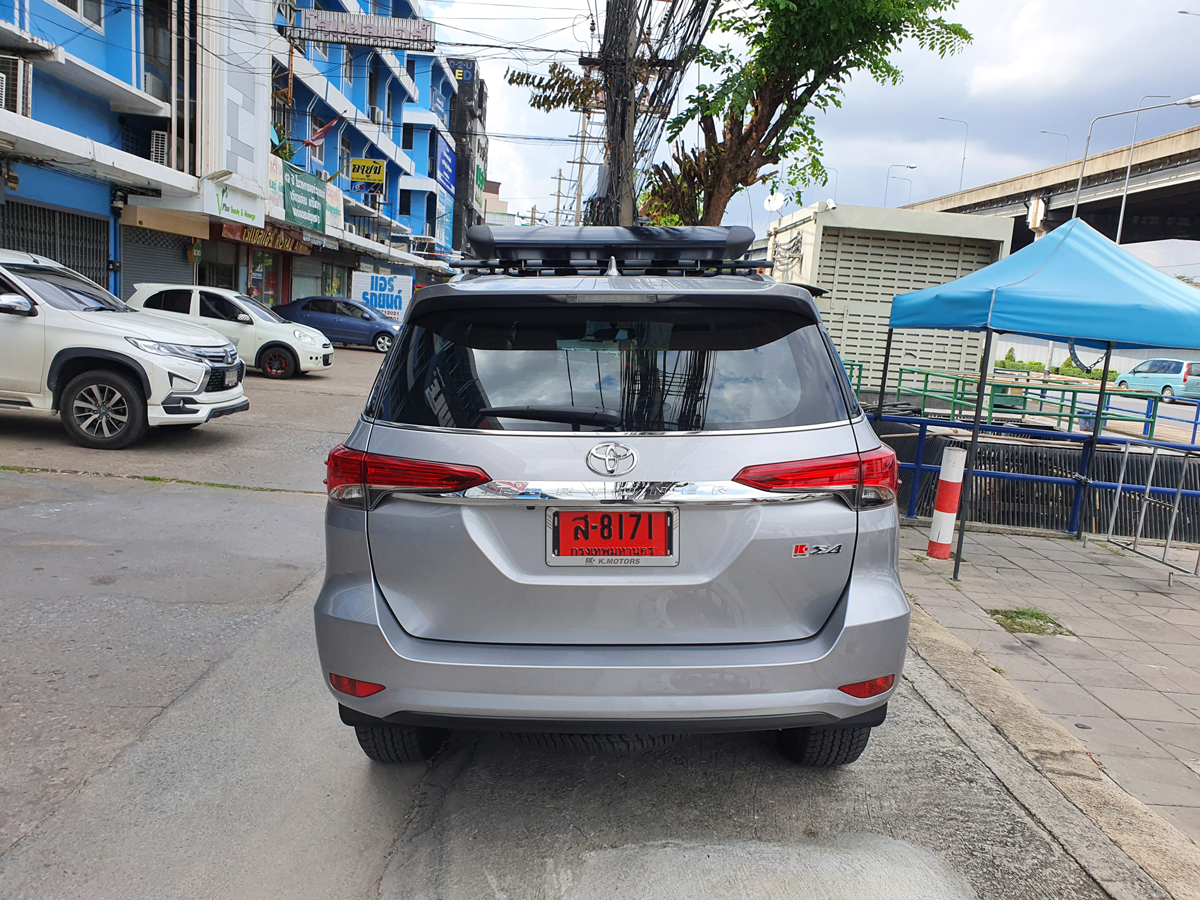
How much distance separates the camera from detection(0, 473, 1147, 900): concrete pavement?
254 centimetres

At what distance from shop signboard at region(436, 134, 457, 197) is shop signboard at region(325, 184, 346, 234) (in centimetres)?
2811

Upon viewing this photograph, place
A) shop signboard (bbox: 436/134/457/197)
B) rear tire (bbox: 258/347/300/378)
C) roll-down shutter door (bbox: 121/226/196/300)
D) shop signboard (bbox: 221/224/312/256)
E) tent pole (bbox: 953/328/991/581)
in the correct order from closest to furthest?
tent pole (bbox: 953/328/991/581) → rear tire (bbox: 258/347/300/378) → roll-down shutter door (bbox: 121/226/196/300) → shop signboard (bbox: 221/224/312/256) → shop signboard (bbox: 436/134/457/197)

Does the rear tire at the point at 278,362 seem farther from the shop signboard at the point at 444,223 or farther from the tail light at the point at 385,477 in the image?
the shop signboard at the point at 444,223

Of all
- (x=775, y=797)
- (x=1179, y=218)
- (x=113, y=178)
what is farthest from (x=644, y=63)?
(x=1179, y=218)

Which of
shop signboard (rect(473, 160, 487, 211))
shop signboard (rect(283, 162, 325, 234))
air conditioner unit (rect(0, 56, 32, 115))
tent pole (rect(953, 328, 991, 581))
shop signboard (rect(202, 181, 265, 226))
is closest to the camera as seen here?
tent pole (rect(953, 328, 991, 581))

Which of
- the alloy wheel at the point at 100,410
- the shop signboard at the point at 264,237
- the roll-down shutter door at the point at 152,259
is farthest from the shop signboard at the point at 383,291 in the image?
the alloy wheel at the point at 100,410

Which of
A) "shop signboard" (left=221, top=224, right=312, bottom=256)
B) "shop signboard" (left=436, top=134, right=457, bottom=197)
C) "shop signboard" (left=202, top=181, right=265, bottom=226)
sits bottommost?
"shop signboard" (left=221, top=224, right=312, bottom=256)

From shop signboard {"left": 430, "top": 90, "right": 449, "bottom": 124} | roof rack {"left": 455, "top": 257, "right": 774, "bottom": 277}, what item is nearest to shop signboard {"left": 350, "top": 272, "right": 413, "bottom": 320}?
shop signboard {"left": 430, "top": 90, "right": 449, "bottom": 124}

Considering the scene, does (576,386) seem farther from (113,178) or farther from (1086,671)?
(113,178)

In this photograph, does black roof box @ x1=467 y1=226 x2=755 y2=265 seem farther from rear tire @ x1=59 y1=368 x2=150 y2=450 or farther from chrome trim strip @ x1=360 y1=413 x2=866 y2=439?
rear tire @ x1=59 y1=368 x2=150 y2=450

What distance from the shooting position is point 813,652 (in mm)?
2451

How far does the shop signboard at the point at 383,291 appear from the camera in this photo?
33.3 metres

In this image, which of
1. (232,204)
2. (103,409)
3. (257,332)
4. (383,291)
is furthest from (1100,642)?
(383,291)

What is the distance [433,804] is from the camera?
9.56 ft
